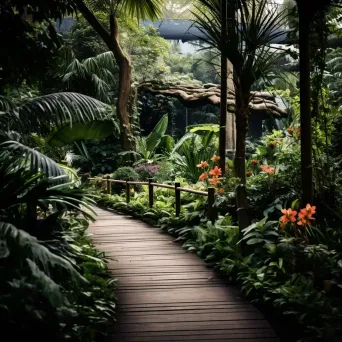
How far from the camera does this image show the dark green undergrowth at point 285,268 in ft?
13.5

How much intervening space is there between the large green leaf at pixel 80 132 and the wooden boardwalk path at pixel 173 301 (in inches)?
206

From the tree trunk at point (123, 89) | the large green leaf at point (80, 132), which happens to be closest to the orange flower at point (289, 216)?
the large green leaf at point (80, 132)

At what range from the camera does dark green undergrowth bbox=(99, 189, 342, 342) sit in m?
4.11

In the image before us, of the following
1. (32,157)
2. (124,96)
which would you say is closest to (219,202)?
(32,157)

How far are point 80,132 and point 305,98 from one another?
8463 mm

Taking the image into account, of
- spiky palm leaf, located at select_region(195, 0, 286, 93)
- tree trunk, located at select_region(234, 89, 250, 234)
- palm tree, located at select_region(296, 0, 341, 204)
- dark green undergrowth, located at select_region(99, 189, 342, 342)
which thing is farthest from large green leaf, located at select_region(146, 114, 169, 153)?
palm tree, located at select_region(296, 0, 341, 204)

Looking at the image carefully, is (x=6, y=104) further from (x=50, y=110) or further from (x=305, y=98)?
(x=305, y=98)

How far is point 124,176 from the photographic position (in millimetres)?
12812

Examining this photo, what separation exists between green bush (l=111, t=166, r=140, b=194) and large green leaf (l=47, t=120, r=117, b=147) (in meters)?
1.18

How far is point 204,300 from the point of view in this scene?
5023 mm

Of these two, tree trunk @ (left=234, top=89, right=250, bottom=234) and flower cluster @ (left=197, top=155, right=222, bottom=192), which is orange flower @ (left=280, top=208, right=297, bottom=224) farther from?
flower cluster @ (left=197, top=155, right=222, bottom=192)

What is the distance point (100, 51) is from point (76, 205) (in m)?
13.7

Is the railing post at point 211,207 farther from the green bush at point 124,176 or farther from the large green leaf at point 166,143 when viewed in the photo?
the large green leaf at point 166,143

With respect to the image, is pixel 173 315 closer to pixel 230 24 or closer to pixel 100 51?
pixel 230 24
